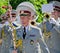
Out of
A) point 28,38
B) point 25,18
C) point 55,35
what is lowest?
point 55,35

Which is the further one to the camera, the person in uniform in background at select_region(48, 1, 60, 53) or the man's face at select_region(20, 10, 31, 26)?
the person in uniform in background at select_region(48, 1, 60, 53)

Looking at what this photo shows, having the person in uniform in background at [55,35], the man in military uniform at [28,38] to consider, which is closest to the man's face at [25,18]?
the man in military uniform at [28,38]

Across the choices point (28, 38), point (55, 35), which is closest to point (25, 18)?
point (28, 38)

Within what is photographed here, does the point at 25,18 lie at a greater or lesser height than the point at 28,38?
greater

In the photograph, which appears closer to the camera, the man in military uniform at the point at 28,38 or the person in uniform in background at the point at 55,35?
the man in military uniform at the point at 28,38

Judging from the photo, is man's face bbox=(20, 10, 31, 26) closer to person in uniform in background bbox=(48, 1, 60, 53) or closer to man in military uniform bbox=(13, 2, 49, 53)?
man in military uniform bbox=(13, 2, 49, 53)

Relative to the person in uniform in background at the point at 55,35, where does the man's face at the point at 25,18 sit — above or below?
above

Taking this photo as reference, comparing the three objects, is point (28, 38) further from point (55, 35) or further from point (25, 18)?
point (55, 35)

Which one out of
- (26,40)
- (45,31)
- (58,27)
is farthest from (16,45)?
(45,31)

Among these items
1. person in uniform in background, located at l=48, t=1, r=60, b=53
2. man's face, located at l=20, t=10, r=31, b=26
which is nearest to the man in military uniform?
man's face, located at l=20, t=10, r=31, b=26

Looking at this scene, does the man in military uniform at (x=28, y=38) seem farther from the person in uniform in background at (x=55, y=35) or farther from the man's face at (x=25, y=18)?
the person in uniform in background at (x=55, y=35)

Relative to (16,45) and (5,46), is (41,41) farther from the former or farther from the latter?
(5,46)

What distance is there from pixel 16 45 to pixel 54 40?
10.3 ft

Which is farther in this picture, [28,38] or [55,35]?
[55,35]
